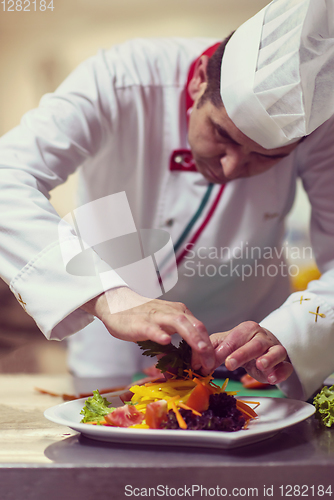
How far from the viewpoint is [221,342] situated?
639 mm

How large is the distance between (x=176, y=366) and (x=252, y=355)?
0.12m

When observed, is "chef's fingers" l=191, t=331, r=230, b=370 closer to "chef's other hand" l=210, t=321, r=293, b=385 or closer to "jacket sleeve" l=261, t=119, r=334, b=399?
"chef's other hand" l=210, t=321, r=293, b=385

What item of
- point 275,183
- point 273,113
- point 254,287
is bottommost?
point 254,287

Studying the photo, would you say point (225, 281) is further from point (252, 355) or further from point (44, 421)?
point (44, 421)

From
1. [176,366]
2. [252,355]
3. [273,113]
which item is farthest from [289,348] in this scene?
[273,113]

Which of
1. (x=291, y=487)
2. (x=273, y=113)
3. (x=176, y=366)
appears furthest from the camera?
(x=273, y=113)

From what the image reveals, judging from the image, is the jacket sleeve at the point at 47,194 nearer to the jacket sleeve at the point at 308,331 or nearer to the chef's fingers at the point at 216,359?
the chef's fingers at the point at 216,359

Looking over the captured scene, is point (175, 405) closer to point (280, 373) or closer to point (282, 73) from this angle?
point (280, 373)

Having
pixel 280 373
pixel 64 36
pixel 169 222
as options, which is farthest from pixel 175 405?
pixel 64 36

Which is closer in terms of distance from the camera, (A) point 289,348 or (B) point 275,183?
(A) point 289,348

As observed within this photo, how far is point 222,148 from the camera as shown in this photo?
820 mm

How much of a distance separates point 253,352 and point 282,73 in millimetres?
400

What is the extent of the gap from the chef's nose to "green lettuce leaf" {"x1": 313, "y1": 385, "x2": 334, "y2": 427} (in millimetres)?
A: 406

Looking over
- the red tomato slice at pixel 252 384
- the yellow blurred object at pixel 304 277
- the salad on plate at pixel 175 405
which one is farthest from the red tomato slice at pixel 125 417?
the yellow blurred object at pixel 304 277
